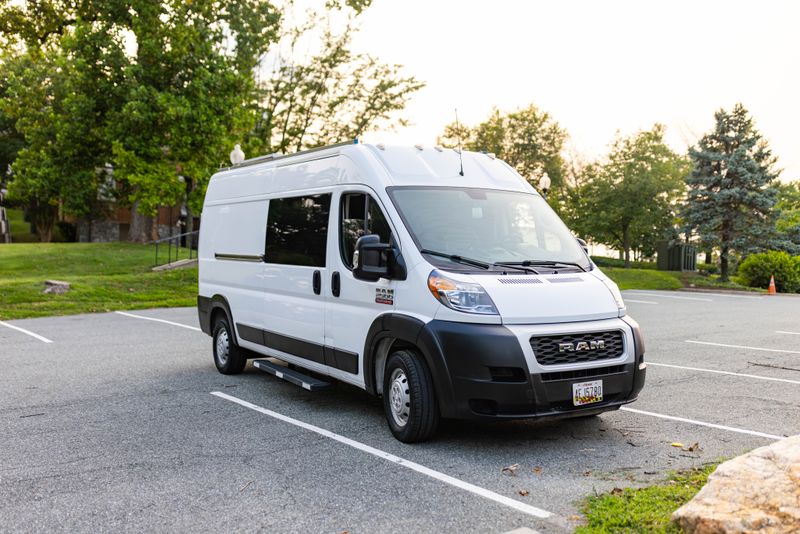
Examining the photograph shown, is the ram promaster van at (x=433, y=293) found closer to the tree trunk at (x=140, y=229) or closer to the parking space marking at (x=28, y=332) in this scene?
the parking space marking at (x=28, y=332)

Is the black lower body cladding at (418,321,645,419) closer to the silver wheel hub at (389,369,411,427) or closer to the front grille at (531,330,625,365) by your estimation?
the front grille at (531,330,625,365)

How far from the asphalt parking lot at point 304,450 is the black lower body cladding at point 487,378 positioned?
39 cm

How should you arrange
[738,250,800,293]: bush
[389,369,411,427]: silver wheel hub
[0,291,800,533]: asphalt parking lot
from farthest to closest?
[738,250,800,293]: bush → [389,369,411,427]: silver wheel hub → [0,291,800,533]: asphalt parking lot

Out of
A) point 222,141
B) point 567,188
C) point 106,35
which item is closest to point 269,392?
point 222,141

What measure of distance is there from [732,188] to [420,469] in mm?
31315

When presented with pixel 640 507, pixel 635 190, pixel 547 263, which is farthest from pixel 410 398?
pixel 635 190

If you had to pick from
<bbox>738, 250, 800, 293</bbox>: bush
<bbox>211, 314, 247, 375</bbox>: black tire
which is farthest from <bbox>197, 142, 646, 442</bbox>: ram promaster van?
<bbox>738, 250, 800, 293</bbox>: bush

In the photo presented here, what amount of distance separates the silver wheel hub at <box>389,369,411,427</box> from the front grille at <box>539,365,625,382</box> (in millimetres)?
1124

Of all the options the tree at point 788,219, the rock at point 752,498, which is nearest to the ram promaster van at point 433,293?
the rock at point 752,498

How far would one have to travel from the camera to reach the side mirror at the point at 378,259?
5977mm

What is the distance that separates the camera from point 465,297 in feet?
18.3

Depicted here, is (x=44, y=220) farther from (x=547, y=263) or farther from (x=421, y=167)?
(x=547, y=263)

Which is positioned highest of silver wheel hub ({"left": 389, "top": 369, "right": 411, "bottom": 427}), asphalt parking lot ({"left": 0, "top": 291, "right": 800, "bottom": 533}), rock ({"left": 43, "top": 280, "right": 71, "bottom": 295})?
silver wheel hub ({"left": 389, "top": 369, "right": 411, "bottom": 427})

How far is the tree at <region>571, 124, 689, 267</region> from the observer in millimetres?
47062
